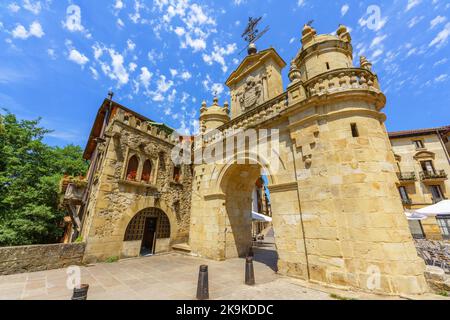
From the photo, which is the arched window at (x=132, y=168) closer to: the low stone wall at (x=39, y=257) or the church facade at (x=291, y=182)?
the church facade at (x=291, y=182)

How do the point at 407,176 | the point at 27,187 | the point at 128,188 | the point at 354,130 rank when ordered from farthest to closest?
the point at 407,176 → the point at 27,187 → the point at 128,188 → the point at 354,130

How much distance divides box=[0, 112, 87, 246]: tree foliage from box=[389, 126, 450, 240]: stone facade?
2956cm

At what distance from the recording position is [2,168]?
12.8 metres

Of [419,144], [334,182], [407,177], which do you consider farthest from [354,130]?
[419,144]

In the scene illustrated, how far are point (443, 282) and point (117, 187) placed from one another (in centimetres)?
1139

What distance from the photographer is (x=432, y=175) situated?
18.5 m

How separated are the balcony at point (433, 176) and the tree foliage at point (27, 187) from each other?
33.0 metres

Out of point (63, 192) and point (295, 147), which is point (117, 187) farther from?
point (295, 147)

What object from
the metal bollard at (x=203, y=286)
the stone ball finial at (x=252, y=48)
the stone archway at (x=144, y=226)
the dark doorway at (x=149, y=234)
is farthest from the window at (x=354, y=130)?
the dark doorway at (x=149, y=234)

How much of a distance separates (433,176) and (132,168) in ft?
91.8

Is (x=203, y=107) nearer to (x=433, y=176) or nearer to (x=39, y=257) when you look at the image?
(x=39, y=257)

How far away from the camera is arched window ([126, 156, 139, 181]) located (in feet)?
31.4
